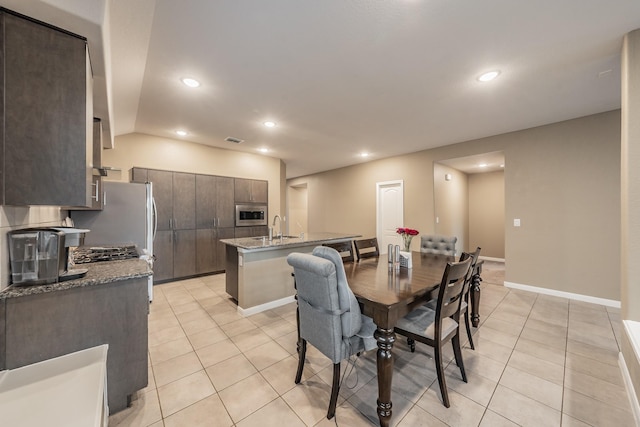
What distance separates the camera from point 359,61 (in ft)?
7.16

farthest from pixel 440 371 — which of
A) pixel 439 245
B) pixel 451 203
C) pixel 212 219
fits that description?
pixel 451 203

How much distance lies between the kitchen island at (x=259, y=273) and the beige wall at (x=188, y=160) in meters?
2.33

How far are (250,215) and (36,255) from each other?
4040 mm

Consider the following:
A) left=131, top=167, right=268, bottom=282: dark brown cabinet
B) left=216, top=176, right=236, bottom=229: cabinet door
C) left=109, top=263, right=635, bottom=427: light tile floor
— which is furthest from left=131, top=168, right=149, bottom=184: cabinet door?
left=109, top=263, right=635, bottom=427: light tile floor

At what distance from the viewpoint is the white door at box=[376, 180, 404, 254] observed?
5664 millimetres

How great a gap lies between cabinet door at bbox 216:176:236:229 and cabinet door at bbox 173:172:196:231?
45 centimetres

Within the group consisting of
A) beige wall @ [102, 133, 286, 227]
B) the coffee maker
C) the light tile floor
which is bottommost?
the light tile floor

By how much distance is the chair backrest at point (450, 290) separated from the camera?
5.04 ft

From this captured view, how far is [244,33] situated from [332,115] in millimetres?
1724

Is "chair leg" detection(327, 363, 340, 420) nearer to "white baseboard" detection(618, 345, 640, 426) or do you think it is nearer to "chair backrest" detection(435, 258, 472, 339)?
"chair backrest" detection(435, 258, 472, 339)

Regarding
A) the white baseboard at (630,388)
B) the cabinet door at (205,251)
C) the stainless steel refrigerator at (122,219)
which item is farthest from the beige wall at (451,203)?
the stainless steel refrigerator at (122,219)

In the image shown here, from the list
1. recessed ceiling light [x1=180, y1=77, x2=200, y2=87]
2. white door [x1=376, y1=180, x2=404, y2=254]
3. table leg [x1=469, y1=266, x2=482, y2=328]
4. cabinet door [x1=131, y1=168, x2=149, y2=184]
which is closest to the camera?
recessed ceiling light [x1=180, y1=77, x2=200, y2=87]

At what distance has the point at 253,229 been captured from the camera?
5410 mm

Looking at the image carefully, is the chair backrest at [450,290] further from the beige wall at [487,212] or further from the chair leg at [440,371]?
the beige wall at [487,212]
